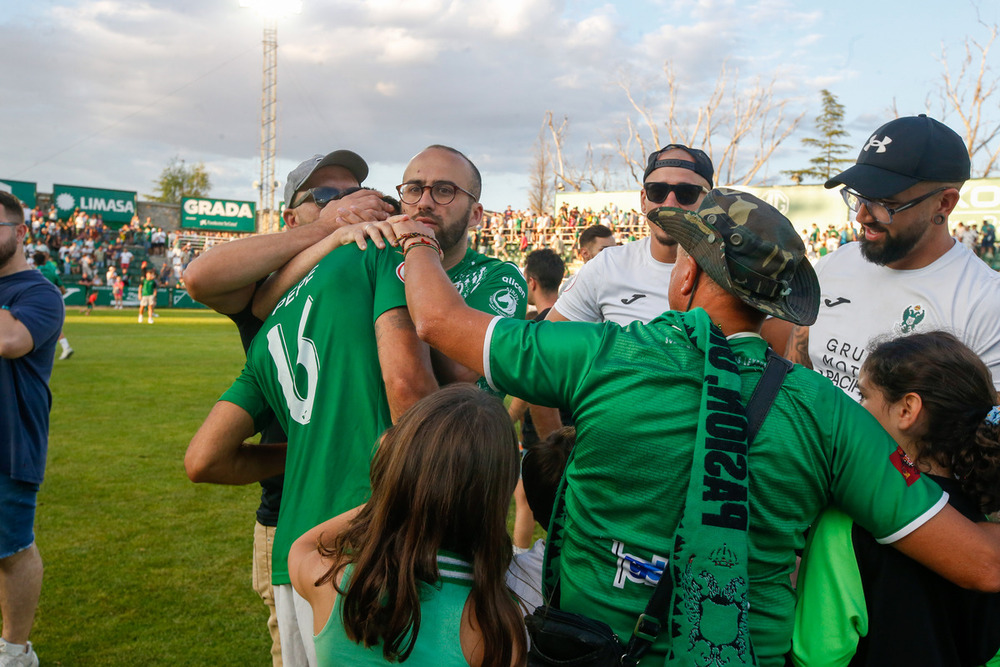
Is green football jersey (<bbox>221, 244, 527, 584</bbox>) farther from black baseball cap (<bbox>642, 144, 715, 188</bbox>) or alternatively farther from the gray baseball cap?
black baseball cap (<bbox>642, 144, 715, 188</bbox>)

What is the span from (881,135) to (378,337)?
2259 millimetres

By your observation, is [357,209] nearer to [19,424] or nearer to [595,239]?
[19,424]

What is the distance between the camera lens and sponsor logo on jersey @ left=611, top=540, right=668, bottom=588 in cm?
167

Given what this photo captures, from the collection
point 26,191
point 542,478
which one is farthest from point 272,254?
point 26,191

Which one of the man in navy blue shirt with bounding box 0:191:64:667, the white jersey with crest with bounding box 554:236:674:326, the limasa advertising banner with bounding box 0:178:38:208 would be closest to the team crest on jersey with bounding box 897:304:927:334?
the white jersey with crest with bounding box 554:236:674:326

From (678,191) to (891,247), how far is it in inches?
58.6

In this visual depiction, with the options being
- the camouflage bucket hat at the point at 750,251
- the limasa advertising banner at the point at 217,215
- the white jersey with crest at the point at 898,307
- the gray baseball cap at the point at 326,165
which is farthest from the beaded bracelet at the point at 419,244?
the limasa advertising banner at the point at 217,215

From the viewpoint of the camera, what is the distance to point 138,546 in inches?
241

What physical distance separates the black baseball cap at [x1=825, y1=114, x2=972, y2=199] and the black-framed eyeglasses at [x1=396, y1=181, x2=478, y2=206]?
1.60 metres

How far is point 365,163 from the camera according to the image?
3.25 m

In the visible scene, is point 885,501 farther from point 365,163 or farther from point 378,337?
point 365,163

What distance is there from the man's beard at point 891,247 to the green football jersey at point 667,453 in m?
1.59

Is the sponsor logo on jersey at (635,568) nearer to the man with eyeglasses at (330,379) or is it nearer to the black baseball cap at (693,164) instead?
the man with eyeglasses at (330,379)

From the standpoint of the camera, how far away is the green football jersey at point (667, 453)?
1.61m
